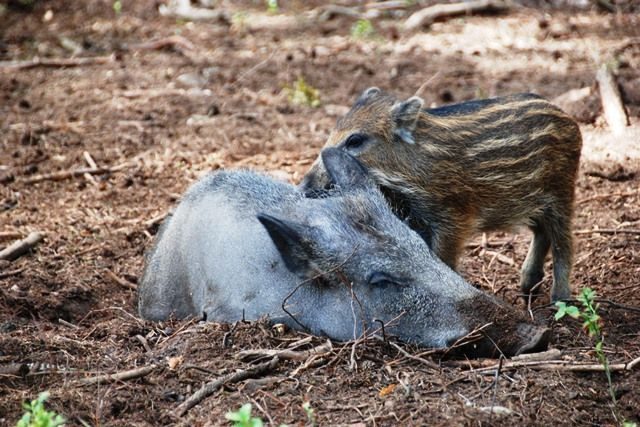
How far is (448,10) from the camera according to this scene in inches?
481

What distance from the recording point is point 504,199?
241 inches

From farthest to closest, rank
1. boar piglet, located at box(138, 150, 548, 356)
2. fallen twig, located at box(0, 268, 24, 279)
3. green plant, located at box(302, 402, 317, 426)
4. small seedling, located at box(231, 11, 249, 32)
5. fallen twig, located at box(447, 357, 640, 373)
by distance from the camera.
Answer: small seedling, located at box(231, 11, 249, 32) < fallen twig, located at box(0, 268, 24, 279) < boar piglet, located at box(138, 150, 548, 356) < fallen twig, located at box(447, 357, 640, 373) < green plant, located at box(302, 402, 317, 426)

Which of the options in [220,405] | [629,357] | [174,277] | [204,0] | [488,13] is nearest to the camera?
[220,405]

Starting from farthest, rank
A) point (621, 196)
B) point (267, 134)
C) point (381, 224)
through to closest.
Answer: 1. point (267, 134)
2. point (621, 196)
3. point (381, 224)

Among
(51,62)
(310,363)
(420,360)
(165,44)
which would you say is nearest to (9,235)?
(310,363)

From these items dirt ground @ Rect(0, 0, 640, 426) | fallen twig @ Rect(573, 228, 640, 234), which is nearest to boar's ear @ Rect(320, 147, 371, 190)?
dirt ground @ Rect(0, 0, 640, 426)

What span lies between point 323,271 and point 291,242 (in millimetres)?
214

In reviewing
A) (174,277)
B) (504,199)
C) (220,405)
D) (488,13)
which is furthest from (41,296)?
(488,13)

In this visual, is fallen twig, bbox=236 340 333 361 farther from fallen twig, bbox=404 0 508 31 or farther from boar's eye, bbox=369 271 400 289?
fallen twig, bbox=404 0 508 31

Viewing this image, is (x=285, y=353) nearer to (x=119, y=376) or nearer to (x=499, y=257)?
(x=119, y=376)

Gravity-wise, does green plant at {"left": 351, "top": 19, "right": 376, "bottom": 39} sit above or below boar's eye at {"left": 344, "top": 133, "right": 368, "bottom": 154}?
below

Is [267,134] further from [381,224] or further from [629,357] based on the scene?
[629,357]

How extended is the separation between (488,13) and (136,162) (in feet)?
20.0

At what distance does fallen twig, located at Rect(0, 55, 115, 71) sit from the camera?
11.0 metres
